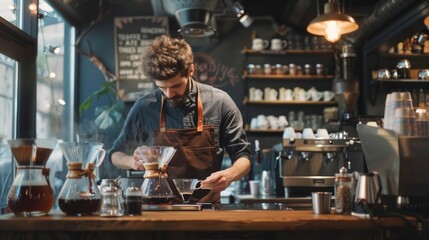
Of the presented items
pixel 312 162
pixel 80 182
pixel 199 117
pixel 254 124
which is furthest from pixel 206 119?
pixel 254 124

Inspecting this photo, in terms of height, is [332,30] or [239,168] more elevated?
[332,30]

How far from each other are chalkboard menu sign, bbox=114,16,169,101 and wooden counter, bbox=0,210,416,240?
4.31 meters

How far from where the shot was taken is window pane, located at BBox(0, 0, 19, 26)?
3.46 m

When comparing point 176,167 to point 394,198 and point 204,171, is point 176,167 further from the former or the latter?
point 394,198

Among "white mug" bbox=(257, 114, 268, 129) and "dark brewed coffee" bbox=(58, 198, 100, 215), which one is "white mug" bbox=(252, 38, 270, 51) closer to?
"white mug" bbox=(257, 114, 268, 129)

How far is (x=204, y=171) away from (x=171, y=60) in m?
0.59

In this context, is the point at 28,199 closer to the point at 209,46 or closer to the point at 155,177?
the point at 155,177

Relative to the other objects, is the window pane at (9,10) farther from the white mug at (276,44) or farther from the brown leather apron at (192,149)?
the white mug at (276,44)

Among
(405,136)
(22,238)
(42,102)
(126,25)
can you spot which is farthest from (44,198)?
(126,25)

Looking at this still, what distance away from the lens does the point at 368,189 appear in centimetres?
163

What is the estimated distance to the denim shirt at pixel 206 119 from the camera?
2773 millimetres

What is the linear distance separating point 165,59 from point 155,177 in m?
0.70

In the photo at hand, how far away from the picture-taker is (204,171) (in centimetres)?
271

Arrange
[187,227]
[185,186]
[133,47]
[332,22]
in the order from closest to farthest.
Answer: [187,227]
[185,186]
[332,22]
[133,47]
